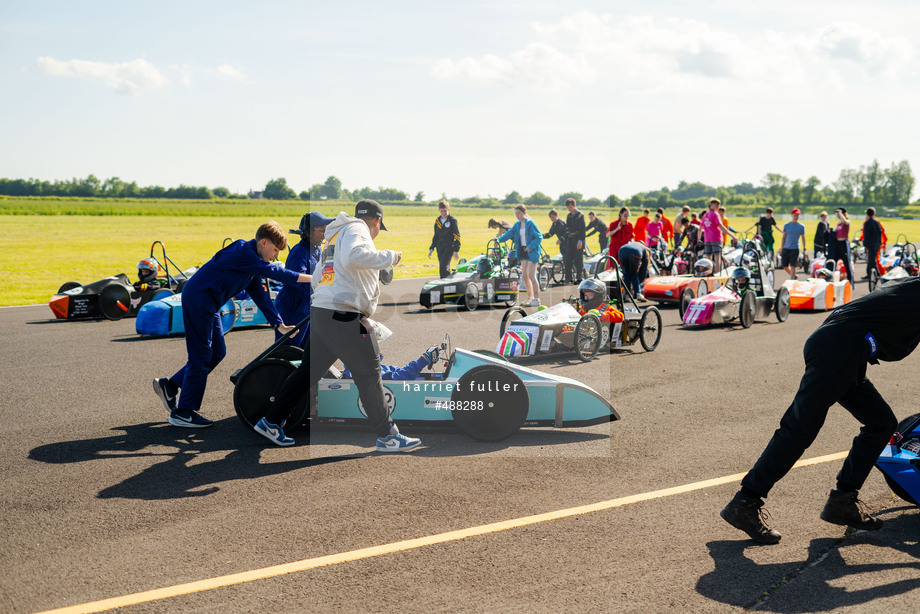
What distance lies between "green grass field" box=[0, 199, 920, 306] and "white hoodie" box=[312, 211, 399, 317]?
91 centimetres

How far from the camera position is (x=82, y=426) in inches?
263

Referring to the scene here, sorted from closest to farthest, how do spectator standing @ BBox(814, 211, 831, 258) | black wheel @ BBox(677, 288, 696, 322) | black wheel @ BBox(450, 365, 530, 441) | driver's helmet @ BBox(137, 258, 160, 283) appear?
black wheel @ BBox(450, 365, 530, 441) < driver's helmet @ BBox(137, 258, 160, 283) < black wheel @ BBox(677, 288, 696, 322) < spectator standing @ BBox(814, 211, 831, 258)

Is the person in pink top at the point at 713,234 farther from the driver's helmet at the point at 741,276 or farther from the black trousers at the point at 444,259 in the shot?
the black trousers at the point at 444,259

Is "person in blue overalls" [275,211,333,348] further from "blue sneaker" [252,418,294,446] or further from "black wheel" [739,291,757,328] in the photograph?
"black wheel" [739,291,757,328]

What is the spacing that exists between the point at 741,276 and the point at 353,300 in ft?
34.6

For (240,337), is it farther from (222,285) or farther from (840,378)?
(840,378)

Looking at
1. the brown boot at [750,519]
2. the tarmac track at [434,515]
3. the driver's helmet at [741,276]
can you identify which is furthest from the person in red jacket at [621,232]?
the brown boot at [750,519]

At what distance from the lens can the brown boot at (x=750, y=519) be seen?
4.06 metres

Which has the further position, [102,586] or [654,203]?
[654,203]

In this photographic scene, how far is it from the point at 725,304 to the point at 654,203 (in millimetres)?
12514

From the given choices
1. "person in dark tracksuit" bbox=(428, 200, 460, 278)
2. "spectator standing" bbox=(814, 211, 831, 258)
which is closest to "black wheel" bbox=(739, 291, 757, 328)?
"person in dark tracksuit" bbox=(428, 200, 460, 278)

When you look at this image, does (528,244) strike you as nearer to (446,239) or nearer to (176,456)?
(446,239)

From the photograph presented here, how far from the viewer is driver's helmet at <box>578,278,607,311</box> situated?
33.9 ft

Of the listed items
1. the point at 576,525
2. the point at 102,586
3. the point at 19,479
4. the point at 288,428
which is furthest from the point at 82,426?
the point at 576,525
